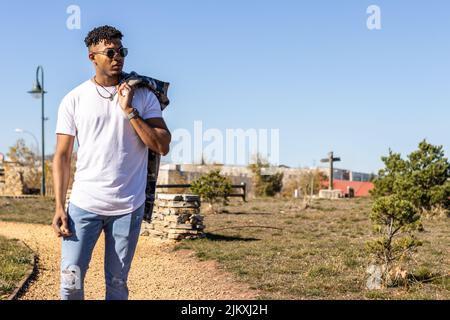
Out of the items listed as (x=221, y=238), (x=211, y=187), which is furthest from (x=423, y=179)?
(x=221, y=238)

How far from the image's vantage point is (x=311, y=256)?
9.82m

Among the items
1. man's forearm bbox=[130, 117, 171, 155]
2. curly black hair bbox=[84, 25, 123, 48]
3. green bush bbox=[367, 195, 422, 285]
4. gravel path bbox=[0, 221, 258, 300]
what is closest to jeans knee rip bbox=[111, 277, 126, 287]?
man's forearm bbox=[130, 117, 171, 155]

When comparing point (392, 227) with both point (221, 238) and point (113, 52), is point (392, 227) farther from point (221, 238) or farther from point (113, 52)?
point (221, 238)

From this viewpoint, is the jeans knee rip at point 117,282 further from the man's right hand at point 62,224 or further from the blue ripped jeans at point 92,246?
the man's right hand at point 62,224

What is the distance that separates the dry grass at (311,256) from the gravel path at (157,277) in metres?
0.27

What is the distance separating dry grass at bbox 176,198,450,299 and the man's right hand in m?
3.41

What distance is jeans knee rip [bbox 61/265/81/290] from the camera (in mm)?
3781

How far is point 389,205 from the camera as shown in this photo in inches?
300

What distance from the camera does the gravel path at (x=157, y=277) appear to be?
23.9 feet

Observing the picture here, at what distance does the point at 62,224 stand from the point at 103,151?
1.65 ft

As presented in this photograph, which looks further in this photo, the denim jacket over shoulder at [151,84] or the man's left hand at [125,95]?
the denim jacket over shoulder at [151,84]

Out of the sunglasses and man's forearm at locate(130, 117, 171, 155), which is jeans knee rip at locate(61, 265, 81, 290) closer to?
man's forearm at locate(130, 117, 171, 155)

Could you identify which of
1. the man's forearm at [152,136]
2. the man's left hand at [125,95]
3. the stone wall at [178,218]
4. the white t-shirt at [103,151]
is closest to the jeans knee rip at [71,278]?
the white t-shirt at [103,151]
